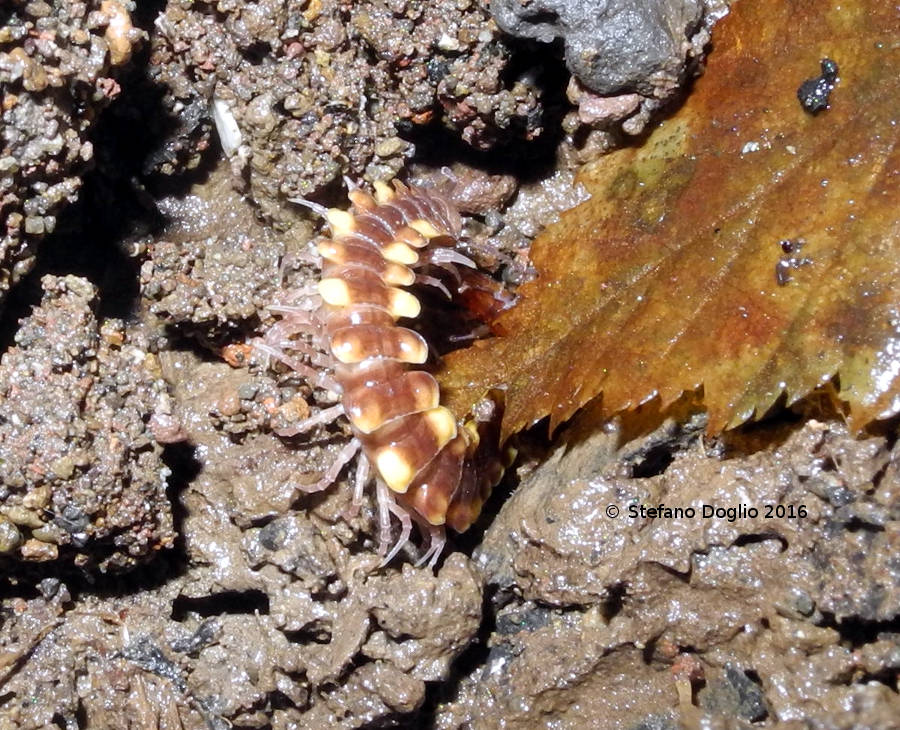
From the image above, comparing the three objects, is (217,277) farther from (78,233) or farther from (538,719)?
(538,719)

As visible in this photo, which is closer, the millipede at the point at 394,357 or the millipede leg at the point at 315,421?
the millipede at the point at 394,357

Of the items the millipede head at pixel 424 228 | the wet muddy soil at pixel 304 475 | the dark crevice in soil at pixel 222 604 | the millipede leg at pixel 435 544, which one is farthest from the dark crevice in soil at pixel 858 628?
the dark crevice in soil at pixel 222 604

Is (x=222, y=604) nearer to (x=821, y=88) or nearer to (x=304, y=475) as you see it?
(x=304, y=475)

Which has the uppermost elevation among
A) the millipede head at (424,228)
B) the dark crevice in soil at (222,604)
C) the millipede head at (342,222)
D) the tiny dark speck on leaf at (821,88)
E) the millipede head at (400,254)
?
the tiny dark speck on leaf at (821,88)

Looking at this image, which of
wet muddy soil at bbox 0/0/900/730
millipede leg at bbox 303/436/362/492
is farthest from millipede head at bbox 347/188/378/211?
millipede leg at bbox 303/436/362/492

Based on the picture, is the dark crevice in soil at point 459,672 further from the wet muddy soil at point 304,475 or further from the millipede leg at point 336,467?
the millipede leg at point 336,467

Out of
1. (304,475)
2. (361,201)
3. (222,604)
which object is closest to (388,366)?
(304,475)

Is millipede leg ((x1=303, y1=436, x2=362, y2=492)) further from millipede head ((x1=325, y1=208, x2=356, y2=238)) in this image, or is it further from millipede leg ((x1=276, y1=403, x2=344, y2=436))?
millipede head ((x1=325, y1=208, x2=356, y2=238))
